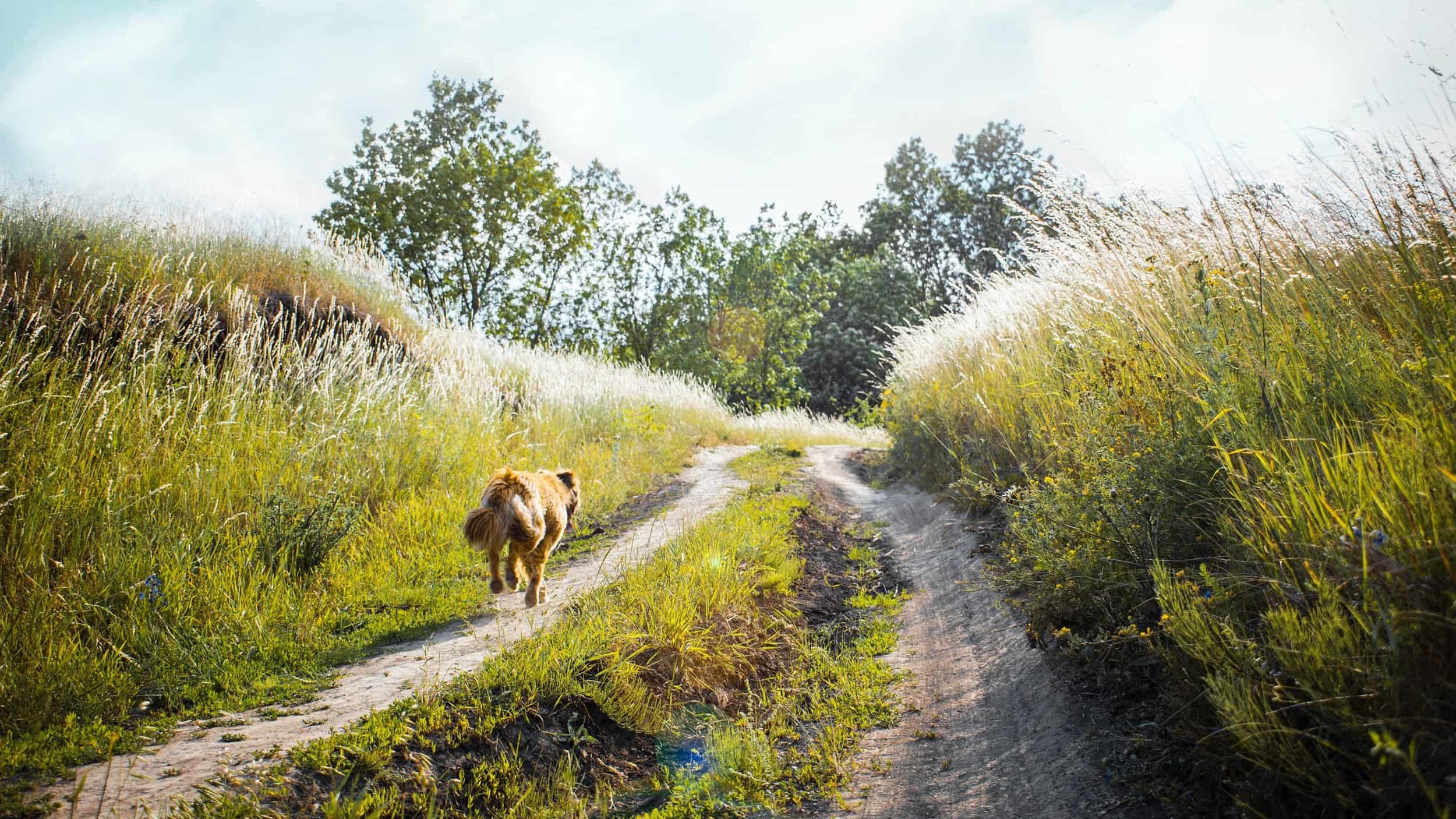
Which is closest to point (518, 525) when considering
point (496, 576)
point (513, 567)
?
point (496, 576)

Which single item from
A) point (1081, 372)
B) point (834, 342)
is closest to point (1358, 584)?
point (1081, 372)

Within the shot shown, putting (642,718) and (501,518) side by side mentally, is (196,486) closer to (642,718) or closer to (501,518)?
(501,518)

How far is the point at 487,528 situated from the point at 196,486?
221 centimetres

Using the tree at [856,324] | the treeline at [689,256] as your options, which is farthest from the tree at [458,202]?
the tree at [856,324]

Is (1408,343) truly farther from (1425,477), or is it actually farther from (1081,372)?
(1081,372)

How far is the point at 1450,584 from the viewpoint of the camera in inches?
83.4

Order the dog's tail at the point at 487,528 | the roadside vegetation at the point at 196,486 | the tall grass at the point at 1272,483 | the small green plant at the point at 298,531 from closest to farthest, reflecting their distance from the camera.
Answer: the tall grass at the point at 1272,483 → the roadside vegetation at the point at 196,486 → the dog's tail at the point at 487,528 → the small green plant at the point at 298,531

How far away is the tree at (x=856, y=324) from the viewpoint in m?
32.8

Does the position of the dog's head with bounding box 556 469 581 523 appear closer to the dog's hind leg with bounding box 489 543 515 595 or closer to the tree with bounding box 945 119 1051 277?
the dog's hind leg with bounding box 489 543 515 595

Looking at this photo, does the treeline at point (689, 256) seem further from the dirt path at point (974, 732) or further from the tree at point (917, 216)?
the dirt path at point (974, 732)

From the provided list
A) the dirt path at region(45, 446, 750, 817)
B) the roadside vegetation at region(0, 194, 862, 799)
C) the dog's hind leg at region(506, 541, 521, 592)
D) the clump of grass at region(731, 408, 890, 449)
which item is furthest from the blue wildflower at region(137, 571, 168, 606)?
the clump of grass at region(731, 408, 890, 449)

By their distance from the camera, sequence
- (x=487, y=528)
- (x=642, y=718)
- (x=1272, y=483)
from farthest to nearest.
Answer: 1. (x=487, y=528)
2. (x=642, y=718)
3. (x=1272, y=483)

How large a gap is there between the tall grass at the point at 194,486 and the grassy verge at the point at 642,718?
3.44 ft

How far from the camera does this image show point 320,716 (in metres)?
3.43
